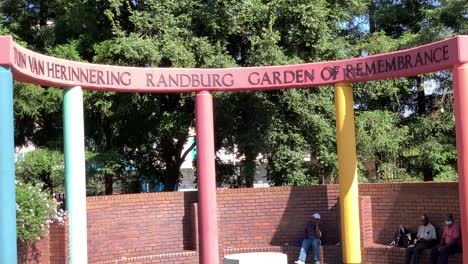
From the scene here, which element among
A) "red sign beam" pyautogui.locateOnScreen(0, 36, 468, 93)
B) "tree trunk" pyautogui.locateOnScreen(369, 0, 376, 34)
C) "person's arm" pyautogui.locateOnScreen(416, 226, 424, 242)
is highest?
"tree trunk" pyautogui.locateOnScreen(369, 0, 376, 34)

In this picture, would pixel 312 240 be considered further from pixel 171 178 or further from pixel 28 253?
pixel 171 178

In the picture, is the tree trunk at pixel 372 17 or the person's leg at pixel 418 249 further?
the tree trunk at pixel 372 17

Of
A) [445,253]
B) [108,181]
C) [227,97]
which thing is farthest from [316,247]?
[108,181]

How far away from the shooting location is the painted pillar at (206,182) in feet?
42.7

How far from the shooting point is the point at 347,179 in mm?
12781

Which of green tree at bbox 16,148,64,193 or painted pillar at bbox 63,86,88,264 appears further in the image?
green tree at bbox 16,148,64,193

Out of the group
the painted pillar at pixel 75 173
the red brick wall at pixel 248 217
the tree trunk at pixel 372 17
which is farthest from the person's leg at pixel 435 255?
the tree trunk at pixel 372 17

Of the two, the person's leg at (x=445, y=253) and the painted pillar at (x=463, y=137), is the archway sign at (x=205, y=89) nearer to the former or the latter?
the painted pillar at (x=463, y=137)

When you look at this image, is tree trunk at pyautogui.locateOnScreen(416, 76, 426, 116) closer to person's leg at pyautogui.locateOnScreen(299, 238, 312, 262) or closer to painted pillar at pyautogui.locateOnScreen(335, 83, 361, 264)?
painted pillar at pyautogui.locateOnScreen(335, 83, 361, 264)

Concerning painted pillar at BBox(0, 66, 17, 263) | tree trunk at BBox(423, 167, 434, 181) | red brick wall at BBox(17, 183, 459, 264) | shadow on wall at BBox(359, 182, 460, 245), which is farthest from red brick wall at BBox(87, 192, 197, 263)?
tree trunk at BBox(423, 167, 434, 181)

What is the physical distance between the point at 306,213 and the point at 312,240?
2.78ft

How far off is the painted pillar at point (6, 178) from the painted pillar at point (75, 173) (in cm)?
246

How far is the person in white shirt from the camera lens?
39.3 feet

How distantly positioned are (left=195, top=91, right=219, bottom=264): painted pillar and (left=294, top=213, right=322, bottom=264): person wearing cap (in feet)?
6.03
